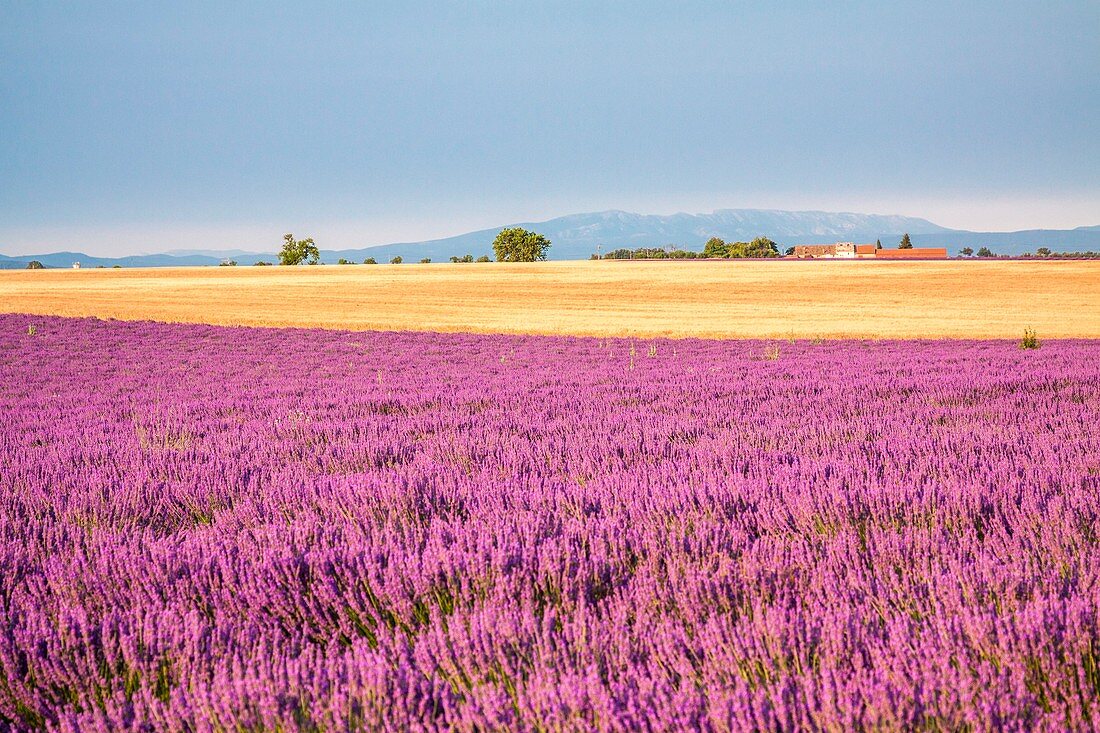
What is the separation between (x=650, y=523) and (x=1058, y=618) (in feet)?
3.69

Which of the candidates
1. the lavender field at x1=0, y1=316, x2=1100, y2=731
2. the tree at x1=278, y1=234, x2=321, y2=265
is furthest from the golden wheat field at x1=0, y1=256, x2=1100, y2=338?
the tree at x1=278, y1=234, x2=321, y2=265

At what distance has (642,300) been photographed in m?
41.4

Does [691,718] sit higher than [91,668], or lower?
higher

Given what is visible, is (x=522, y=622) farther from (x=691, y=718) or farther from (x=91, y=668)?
(x=91, y=668)

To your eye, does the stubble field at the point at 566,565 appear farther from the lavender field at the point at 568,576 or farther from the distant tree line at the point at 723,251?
the distant tree line at the point at 723,251

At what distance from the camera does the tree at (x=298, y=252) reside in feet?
396

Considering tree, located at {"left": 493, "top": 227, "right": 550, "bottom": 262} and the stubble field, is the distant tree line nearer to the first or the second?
tree, located at {"left": 493, "top": 227, "right": 550, "bottom": 262}

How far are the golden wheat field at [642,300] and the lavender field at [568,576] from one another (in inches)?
781

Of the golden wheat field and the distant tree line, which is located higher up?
the distant tree line

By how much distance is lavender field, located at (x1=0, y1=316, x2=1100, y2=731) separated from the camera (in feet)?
4.47

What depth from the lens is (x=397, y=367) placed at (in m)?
12.3

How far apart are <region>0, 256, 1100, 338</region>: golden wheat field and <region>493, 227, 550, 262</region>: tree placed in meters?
60.9

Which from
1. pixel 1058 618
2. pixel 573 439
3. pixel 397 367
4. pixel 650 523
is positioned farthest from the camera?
pixel 397 367

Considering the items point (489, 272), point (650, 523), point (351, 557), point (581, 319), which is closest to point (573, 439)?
point (650, 523)
